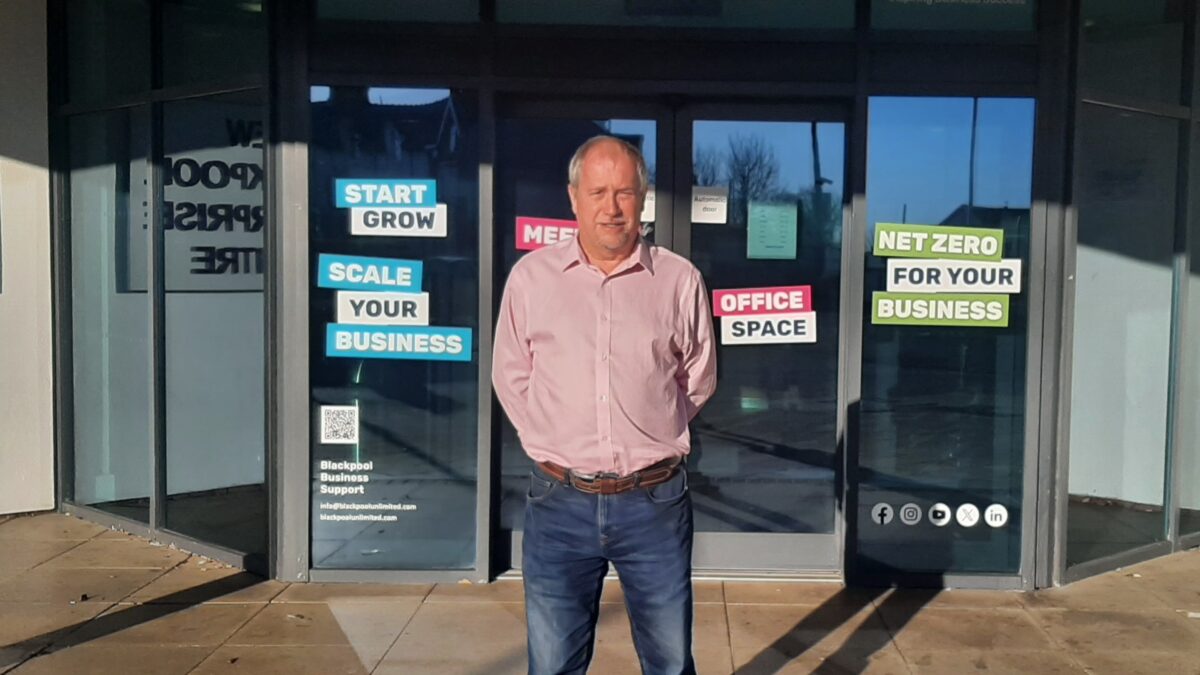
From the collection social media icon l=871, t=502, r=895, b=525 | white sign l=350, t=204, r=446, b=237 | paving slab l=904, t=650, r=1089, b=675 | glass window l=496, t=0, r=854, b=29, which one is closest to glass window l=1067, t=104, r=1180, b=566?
social media icon l=871, t=502, r=895, b=525

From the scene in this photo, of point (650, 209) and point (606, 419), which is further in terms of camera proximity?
point (650, 209)

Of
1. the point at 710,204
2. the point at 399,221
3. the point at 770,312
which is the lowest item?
the point at 770,312

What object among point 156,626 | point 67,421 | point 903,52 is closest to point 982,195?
point 903,52

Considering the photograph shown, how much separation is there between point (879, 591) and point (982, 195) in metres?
2.02

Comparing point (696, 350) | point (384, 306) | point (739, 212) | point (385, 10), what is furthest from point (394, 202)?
point (696, 350)

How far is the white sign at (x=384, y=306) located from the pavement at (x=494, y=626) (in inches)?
52.6

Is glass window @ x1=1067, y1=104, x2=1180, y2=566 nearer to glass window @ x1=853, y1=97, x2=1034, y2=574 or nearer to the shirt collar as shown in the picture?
glass window @ x1=853, y1=97, x2=1034, y2=574

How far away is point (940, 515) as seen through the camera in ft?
19.2

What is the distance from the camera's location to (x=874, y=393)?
19.1 feet

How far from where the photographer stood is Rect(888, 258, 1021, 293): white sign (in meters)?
5.73

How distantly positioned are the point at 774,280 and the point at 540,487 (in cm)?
266

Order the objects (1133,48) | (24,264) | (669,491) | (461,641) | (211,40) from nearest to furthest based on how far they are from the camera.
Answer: (669,491) < (461,641) < (1133,48) < (211,40) < (24,264)

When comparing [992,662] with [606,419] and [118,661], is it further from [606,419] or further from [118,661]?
[118,661]

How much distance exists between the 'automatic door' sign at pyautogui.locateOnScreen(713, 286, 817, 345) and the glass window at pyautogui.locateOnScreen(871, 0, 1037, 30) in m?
1.37
